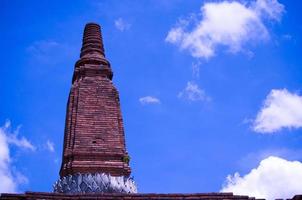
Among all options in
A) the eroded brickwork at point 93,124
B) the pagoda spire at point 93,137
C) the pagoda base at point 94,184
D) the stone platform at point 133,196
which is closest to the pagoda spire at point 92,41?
the eroded brickwork at point 93,124

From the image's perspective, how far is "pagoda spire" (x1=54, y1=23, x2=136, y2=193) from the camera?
1769 cm

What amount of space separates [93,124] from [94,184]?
2575mm

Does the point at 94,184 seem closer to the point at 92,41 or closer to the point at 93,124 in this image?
the point at 93,124

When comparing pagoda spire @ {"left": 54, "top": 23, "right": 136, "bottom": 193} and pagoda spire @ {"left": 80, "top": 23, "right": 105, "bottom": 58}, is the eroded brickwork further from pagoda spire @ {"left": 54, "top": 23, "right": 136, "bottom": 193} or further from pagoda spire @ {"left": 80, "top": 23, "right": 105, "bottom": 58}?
pagoda spire @ {"left": 80, "top": 23, "right": 105, "bottom": 58}

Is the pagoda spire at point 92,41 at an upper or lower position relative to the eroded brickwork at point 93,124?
upper

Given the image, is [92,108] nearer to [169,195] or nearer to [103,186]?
[103,186]

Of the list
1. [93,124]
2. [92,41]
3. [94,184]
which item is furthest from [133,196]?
[92,41]

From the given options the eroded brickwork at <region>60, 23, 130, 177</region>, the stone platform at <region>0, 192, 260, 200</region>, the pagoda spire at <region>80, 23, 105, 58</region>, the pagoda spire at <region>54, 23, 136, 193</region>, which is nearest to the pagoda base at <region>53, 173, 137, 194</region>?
the pagoda spire at <region>54, 23, 136, 193</region>

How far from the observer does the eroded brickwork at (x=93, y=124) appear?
59.6 ft

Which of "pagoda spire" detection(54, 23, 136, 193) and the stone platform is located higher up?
"pagoda spire" detection(54, 23, 136, 193)

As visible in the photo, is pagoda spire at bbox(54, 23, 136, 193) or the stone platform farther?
pagoda spire at bbox(54, 23, 136, 193)

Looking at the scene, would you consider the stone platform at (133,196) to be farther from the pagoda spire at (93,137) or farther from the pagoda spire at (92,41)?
the pagoda spire at (92,41)

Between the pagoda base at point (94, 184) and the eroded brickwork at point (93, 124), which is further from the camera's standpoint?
the eroded brickwork at point (93, 124)

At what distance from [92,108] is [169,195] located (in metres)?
7.00
